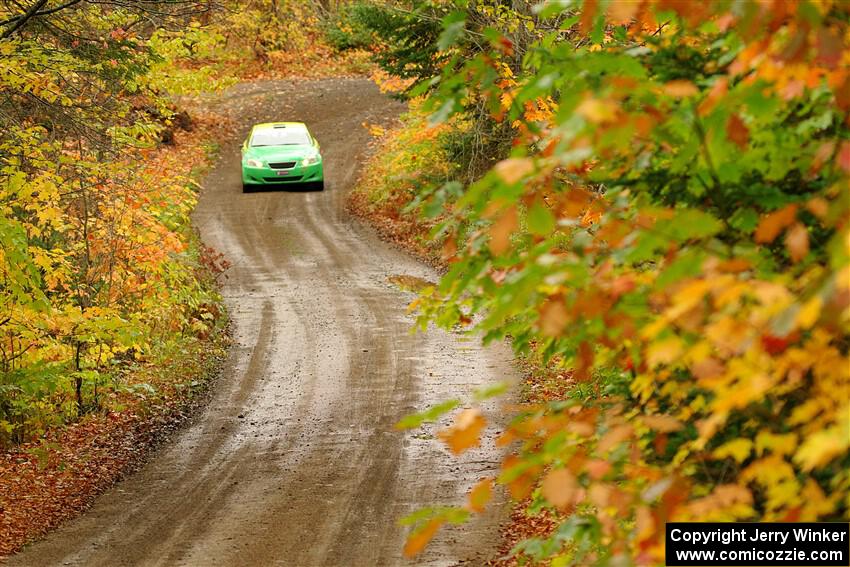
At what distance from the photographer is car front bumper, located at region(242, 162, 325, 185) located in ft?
90.6

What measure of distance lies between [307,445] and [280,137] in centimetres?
1779

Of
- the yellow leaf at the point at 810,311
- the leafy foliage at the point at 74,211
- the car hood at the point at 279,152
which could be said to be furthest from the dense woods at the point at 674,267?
the car hood at the point at 279,152

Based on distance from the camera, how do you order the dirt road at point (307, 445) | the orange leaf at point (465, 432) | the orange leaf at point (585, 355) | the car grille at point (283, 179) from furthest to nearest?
1. the car grille at point (283, 179)
2. the dirt road at point (307, 445)
3. the orange leaf at point (585, 355)
4. the orange leaf at point (465, 432)

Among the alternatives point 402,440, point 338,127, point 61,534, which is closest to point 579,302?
point 61,534

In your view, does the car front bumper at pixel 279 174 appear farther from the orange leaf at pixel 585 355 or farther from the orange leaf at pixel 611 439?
the orange leaf at pixel 611 439

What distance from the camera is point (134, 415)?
1263 cm

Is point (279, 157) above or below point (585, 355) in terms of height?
above

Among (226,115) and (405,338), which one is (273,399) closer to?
(405,338)

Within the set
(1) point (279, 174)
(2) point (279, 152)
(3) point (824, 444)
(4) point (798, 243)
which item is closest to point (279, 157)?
(2) point (279, 152)

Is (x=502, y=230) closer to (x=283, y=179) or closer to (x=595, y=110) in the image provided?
(x=595, y=110)

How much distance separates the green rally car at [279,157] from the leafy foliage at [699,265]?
23.9m

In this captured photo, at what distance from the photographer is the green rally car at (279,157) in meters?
27.5

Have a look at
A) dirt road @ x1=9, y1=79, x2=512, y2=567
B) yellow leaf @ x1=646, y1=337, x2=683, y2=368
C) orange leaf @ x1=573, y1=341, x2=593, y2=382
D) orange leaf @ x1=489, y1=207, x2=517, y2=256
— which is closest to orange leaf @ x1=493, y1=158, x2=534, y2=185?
orange leaf @ x1=489, y1=207, x2=517, y2=256

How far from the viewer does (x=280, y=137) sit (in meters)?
27.7
